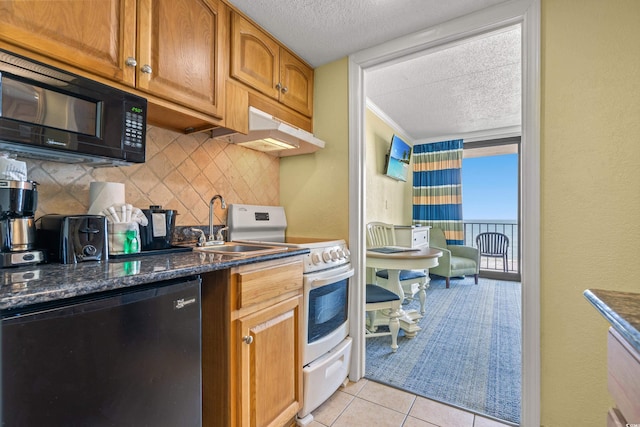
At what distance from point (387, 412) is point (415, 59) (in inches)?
102

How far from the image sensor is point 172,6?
1296mm

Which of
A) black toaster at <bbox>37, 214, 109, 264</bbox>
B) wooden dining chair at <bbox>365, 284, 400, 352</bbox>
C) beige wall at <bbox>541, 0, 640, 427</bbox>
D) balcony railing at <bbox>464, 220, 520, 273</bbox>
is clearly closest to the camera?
black toaster at <bbox>37, 214, 109, 264</bbox>

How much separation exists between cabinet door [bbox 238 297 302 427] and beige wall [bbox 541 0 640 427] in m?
1.28

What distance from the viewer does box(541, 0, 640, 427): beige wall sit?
1.28m

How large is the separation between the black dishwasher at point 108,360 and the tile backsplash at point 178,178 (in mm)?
717

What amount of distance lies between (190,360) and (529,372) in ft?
5.42

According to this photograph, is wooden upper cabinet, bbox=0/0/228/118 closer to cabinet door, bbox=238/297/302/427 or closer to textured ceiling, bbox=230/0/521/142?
textured ceiling, bbox=230/0/521/142

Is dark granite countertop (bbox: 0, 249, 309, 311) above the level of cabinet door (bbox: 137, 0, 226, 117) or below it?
below

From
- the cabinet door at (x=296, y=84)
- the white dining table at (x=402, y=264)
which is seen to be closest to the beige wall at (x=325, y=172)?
the cabinet door at (x=296, y=84)

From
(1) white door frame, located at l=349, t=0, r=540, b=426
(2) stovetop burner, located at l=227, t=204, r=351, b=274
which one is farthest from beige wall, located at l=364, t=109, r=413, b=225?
(1) white door frame, located at l=349, t=0, r=540, b=426

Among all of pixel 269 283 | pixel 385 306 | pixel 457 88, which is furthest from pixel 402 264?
pixel 457 88

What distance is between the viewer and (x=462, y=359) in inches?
87.7

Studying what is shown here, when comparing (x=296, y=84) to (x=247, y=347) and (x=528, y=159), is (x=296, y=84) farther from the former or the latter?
(x=247, y=347)

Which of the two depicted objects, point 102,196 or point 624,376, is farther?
point 102,196
